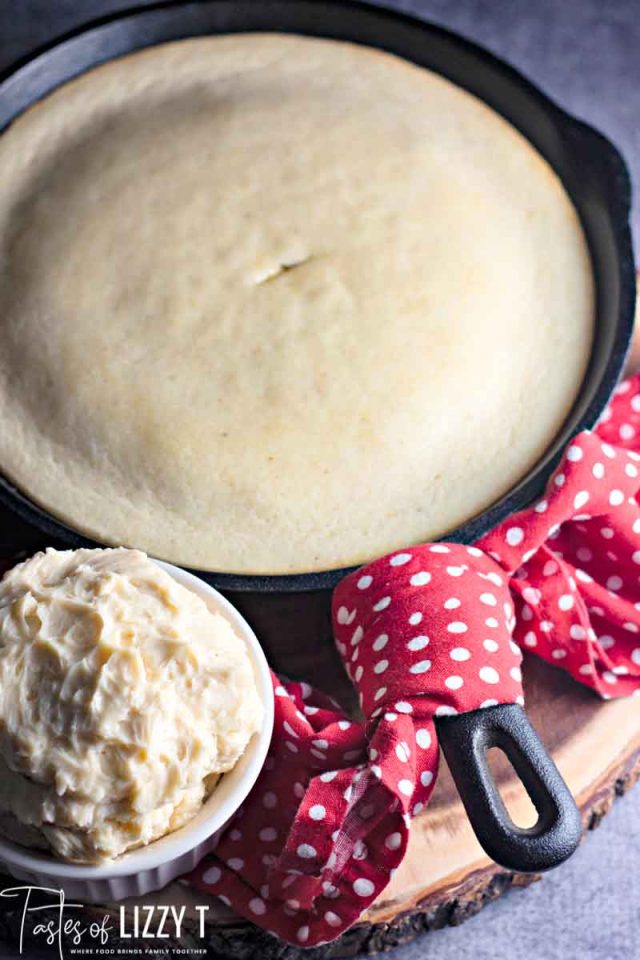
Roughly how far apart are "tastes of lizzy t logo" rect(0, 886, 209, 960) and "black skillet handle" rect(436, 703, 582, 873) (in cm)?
28

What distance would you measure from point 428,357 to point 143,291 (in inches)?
12.5

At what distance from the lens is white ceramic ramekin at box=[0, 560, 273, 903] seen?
0.97 m

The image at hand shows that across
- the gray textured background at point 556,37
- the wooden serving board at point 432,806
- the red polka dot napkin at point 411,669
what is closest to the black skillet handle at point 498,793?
the red polka dot napkin at point 411,669

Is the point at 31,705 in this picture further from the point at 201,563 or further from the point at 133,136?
the point at 133,136

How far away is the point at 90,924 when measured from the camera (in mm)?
1106

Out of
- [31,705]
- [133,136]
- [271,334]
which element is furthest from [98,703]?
[133,136]

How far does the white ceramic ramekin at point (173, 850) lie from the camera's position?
0.97 m

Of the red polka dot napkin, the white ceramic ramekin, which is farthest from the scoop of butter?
the red polka dot napkin

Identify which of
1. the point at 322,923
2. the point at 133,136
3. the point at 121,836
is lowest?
the point at 322,923

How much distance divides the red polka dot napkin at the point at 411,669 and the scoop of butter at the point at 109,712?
0.13 m

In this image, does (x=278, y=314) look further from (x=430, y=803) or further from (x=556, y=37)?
(x=556, y=37)

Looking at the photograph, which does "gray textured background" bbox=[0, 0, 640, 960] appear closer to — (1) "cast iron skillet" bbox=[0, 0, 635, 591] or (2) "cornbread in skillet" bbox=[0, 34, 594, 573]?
(1) "cast iron skillet" bbox=[0, 0, 635, 591]

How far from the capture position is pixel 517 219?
55.5 inches

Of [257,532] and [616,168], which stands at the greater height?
[616,168]
